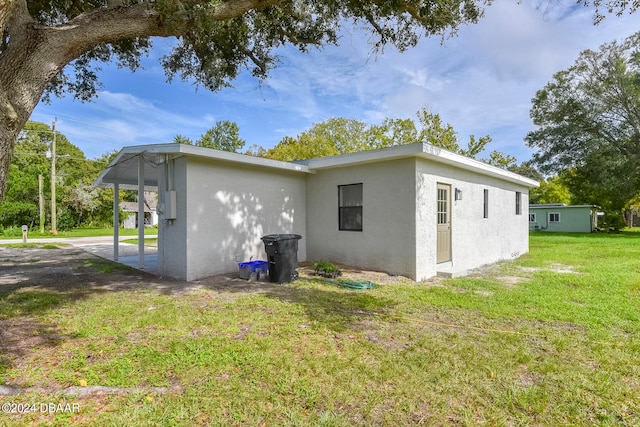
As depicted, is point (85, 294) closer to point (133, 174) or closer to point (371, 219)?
point (133, 174)

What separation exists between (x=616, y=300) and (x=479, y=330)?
326cm

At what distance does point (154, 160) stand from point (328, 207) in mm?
4516

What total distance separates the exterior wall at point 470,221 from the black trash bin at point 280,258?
2686 mm

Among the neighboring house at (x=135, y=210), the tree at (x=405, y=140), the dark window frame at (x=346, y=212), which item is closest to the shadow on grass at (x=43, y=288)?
the dark window frame at (x=346, y=212)

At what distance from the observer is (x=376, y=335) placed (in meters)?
3.80

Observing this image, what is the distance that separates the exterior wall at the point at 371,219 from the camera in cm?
704

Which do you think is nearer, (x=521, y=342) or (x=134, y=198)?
(x=521, y=342)

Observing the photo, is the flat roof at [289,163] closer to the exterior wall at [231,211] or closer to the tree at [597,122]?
the exterior wall at [231,211]

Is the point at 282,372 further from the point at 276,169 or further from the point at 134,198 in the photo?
the point at 134,198

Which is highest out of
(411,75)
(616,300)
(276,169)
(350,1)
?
(411,75)

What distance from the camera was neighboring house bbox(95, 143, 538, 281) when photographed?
22.6ft

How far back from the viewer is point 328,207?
8.70 m

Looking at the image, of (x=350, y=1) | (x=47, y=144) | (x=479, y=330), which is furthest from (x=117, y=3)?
(x=47, y=144)

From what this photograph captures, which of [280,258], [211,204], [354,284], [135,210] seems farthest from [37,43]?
[135,210]
